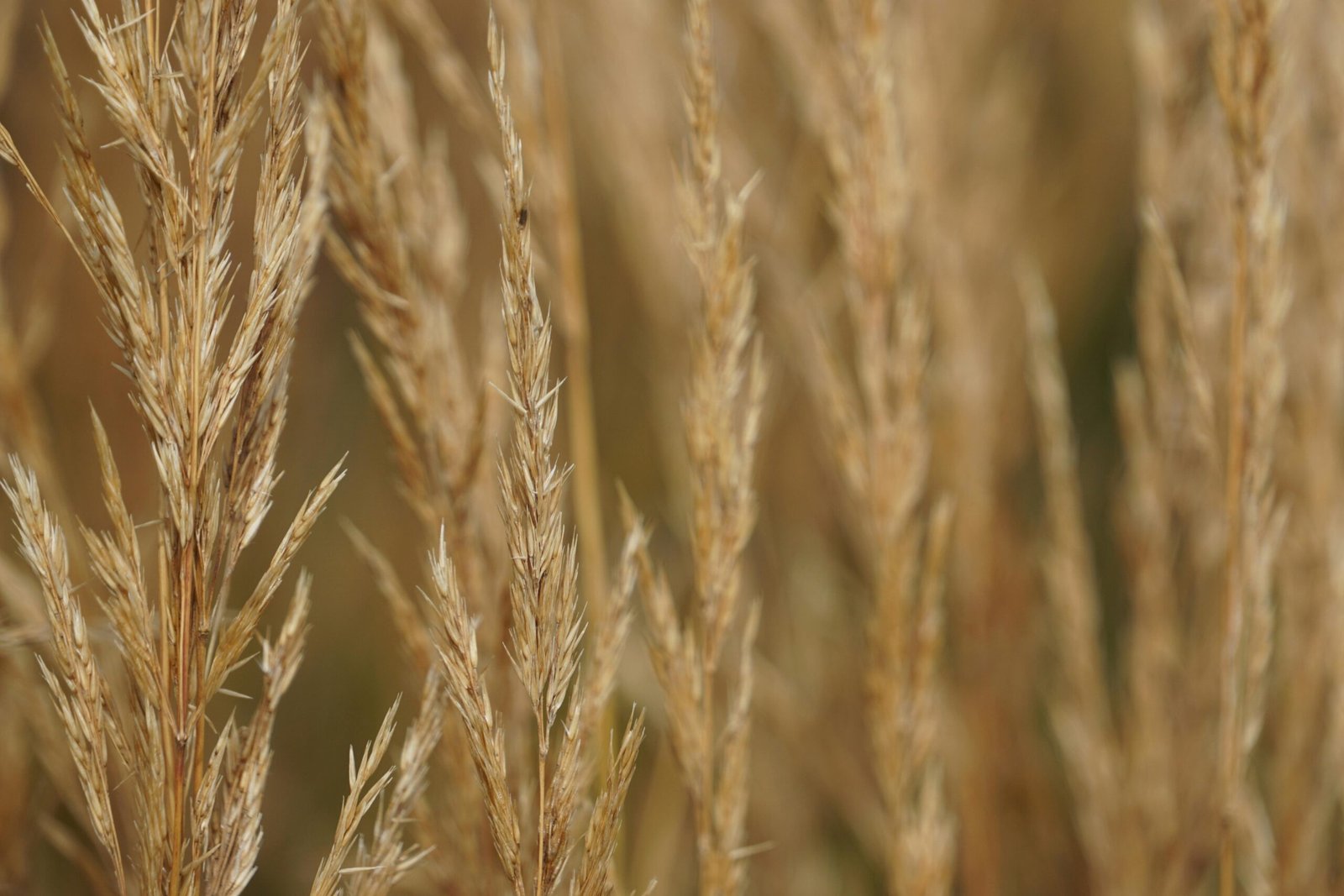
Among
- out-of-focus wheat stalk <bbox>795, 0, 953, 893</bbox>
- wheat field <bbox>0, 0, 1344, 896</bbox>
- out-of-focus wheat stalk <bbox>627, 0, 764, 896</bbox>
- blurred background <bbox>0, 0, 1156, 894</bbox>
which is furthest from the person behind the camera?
blurred background <bbox>0, 0, 1156, 894</bbox>

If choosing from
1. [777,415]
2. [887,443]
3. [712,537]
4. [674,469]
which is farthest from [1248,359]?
[777,415]

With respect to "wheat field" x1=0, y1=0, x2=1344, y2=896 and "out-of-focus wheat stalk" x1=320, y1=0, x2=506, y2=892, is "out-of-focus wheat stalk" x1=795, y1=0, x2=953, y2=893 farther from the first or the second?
"out-of-focus wheat stalk" x1=320, y1=0, x2=506, y2=892

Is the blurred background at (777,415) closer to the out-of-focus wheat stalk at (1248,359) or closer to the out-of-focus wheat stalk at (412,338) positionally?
the out-of-focus wheat stalk at (412,338)

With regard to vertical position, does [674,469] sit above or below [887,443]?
below

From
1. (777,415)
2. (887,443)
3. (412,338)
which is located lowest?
(777,415)

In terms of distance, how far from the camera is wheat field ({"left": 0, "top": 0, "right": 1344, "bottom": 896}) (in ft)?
2.20

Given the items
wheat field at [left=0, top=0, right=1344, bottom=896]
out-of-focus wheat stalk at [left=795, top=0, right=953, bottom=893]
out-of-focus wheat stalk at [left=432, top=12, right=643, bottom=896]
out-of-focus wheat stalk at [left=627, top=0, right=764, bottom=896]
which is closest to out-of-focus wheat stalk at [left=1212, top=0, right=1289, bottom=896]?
wheat field at [left=0, top=0, right=1344, bottom=896]

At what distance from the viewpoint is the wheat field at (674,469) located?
0.67 m

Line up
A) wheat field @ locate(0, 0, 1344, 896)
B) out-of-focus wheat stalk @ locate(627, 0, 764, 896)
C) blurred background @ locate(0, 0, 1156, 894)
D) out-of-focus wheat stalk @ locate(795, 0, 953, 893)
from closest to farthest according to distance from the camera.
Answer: wheat field @ locate(0, 0, 1344, 896) → out-of-focus wheat stalk @ locate(627, 0, 764, 896) → out-of-focus wheat stalk @ locate(795, 0, 953, 893) → blurred background @ locate(0, 0, 1156, 894)

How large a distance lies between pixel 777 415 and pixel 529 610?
151 cm

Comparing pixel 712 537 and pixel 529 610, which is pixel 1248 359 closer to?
pixel 712 537

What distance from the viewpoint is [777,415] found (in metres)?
2.15

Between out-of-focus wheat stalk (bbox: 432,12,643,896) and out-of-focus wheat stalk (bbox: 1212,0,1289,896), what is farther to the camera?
out-of-focus wheat stalk (bbox: 1212,0,1289,896)

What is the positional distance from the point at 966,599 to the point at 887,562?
1.69 ft
